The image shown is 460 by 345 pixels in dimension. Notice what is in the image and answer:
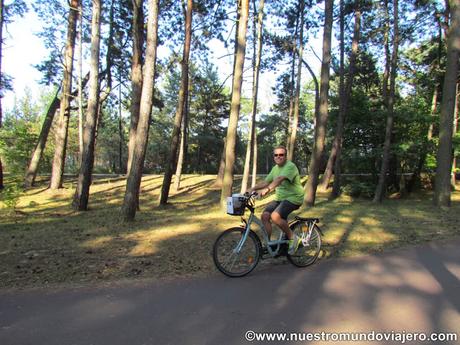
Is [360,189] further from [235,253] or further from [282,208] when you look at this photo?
[235,253]

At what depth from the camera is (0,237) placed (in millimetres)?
8672

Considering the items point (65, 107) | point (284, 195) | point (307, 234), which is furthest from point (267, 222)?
point (65, 107)

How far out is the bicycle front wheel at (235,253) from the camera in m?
5.43

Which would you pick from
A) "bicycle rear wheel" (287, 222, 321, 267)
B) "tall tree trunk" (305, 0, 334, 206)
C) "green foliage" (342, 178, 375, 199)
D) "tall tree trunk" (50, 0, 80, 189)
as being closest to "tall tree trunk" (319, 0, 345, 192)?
"green foliage" (342, 178, 375, 199)

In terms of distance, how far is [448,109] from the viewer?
13875 mm

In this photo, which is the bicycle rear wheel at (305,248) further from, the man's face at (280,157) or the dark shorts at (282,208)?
the man's face at (280,157)

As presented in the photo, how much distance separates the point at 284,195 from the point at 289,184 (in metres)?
0.19

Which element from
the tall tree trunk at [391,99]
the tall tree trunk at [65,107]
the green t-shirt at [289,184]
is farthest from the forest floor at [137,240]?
the tall tree trunk at [65,107]

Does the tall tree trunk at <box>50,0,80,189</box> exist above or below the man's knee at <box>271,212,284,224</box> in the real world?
above

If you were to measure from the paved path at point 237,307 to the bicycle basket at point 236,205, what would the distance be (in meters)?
0.98

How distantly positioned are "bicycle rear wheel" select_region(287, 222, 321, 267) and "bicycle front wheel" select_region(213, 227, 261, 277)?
0.72 meters

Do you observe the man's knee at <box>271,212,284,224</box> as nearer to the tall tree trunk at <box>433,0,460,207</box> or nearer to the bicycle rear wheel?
the bicycle rear wheel

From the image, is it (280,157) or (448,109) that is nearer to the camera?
(280,157)

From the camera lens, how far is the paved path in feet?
12.2
